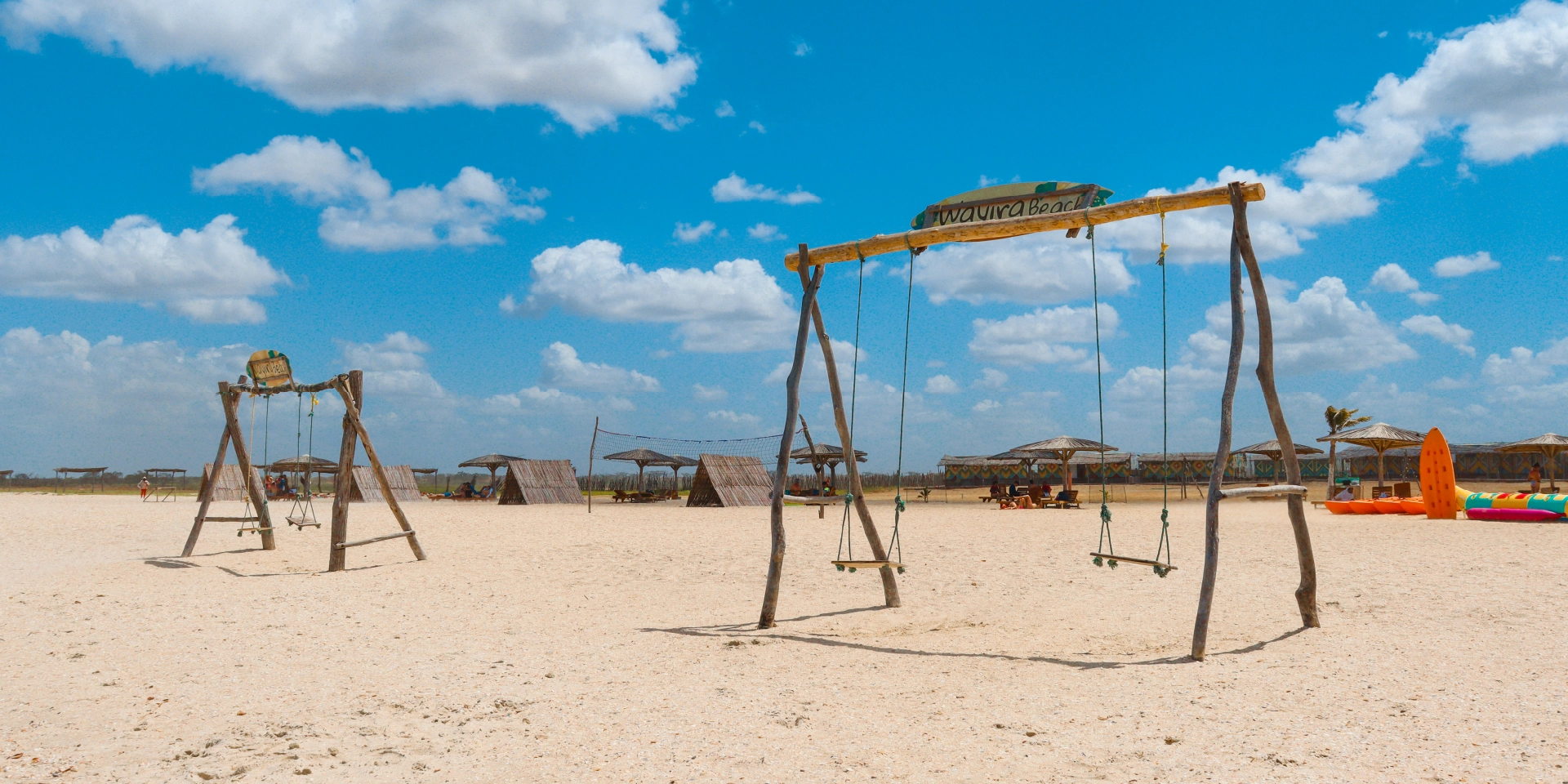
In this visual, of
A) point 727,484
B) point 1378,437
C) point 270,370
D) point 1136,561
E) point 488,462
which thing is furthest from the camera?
point 488,462

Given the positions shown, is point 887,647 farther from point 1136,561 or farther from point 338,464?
point 338,464

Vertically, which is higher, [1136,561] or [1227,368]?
[1227,368]

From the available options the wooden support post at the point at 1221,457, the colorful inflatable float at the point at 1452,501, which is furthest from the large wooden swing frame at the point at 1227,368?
the colorful inflatable float at the point at 1452,501

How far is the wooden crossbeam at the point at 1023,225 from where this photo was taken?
6078 millimetres

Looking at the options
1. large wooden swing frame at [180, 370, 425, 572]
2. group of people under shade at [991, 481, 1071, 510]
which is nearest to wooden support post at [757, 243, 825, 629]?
large wooden swing frame at [180, 370, 425, 572]

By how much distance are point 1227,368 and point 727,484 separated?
2135 cm

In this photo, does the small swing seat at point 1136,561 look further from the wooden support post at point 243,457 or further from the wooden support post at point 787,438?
the wooden support post at point 243,457

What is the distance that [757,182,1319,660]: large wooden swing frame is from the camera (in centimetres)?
575

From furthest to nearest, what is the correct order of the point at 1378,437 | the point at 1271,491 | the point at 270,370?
the point at 1378,437, the point at 270,370, the point at 1271,491

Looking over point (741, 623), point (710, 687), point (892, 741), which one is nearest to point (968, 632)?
point (741, 623)

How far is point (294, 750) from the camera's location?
3889 millimetres

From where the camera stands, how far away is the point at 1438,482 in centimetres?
1678

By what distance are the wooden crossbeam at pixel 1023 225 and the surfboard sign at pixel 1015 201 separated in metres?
0.09

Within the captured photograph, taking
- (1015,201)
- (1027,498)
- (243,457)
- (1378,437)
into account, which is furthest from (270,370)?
(1378,437)
